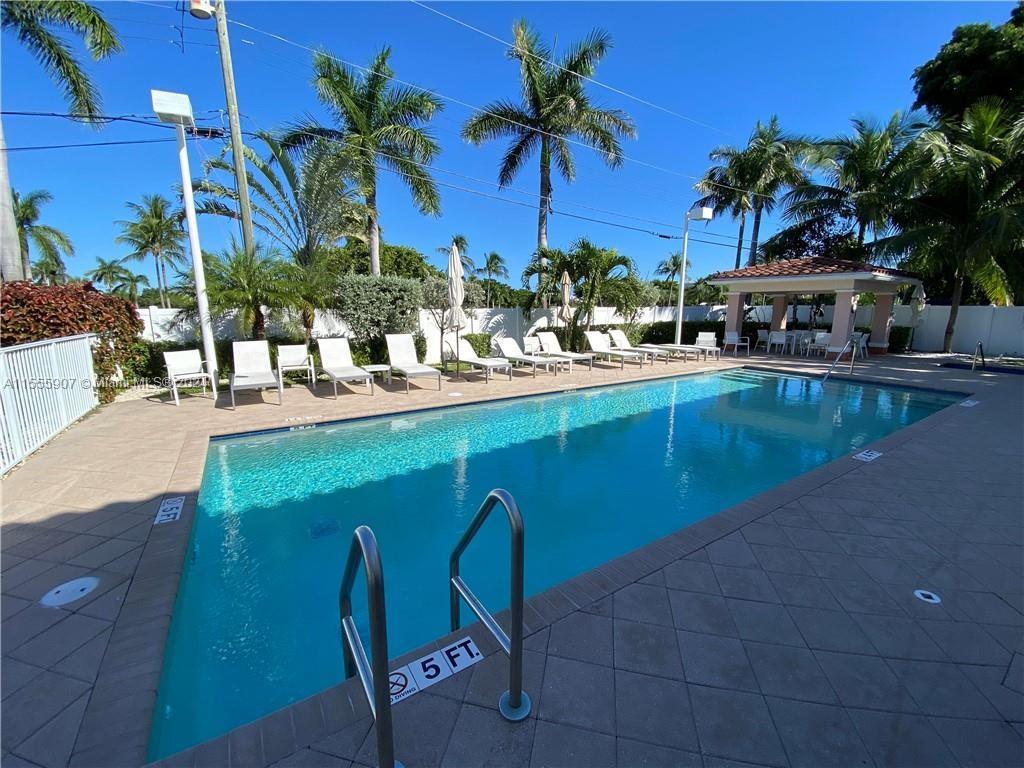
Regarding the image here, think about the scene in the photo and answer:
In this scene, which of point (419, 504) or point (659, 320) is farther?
point (659, 320)

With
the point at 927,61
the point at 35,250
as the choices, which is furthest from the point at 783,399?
the point at 35,250

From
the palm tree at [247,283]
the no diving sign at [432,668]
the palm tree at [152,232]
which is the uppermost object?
the palm tree at [152,232]

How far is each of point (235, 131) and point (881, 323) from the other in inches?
Result: 925

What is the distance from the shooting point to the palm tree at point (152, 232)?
3284 cm

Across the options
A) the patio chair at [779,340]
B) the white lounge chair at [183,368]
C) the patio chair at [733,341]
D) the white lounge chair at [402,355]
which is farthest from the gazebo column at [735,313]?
the white lounge chair at [183,368]

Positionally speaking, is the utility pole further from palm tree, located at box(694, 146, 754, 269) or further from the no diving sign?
palm tree, located at box(694, 146, 754, 269)

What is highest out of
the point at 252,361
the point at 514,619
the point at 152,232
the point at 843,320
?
the point at 152,232

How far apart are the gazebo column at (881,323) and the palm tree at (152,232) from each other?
42.5 meters

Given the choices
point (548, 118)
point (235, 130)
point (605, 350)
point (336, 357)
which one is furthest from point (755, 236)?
point (235, 130)

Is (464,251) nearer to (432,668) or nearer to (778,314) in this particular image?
(778,314)

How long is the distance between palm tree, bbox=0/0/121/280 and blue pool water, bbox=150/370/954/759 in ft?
32.7

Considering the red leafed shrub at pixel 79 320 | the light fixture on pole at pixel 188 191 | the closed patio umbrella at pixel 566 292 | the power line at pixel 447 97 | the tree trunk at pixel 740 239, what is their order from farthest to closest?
the tree trunk at pixel 740 239, the closed patio umbrella at pixel 566 292, the power line at pixel 447 97, the light fixture on pole at pixel 188 191, the red leafed shrub at pixel 79 320

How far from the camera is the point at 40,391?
6070 millimetres

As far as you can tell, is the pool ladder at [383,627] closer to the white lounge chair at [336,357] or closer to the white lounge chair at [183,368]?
the white lounge chair at [336,357]
